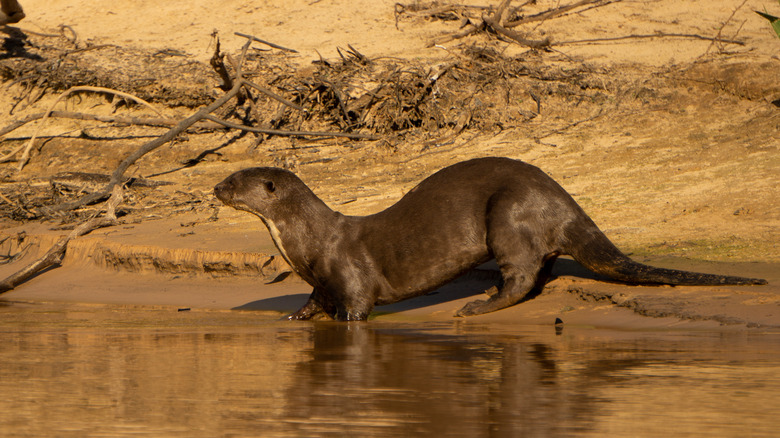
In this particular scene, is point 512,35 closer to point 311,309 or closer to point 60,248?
point 60,248

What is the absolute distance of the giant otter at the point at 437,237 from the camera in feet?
16.2

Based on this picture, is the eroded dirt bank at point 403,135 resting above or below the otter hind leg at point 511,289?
above

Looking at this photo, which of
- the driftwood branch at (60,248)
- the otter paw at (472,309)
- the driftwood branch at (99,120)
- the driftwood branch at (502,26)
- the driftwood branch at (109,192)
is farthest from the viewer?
the driftwood branch at (502,26)

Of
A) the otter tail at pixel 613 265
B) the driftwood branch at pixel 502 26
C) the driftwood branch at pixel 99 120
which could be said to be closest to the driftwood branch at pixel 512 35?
the driftwood branch at pixel 502 26

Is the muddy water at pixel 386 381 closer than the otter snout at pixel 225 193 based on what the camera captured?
Yes

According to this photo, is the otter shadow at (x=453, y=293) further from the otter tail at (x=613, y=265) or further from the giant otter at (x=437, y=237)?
the otter tail at (x=613, y=265)

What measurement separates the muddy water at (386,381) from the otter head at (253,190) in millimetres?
852

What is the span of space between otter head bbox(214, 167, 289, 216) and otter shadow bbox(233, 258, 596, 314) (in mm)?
700

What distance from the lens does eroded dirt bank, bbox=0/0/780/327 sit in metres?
5.91

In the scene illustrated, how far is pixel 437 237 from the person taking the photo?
5.08 meters

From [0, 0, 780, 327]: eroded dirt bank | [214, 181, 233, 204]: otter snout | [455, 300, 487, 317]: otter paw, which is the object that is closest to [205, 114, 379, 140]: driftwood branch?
[0, 0, 780, 327]: eroded dirt bank

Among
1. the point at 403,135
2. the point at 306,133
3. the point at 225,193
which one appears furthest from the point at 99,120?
the point at 225,193

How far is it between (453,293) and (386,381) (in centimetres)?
263

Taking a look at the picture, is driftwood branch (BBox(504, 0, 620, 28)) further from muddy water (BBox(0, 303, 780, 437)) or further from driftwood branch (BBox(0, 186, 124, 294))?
muddy water (BBox(0, 303, 780, 437))
